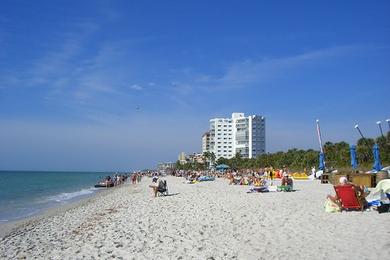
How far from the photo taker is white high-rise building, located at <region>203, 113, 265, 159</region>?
158875 mm

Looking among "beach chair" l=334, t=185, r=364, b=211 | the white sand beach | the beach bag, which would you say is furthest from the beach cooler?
"beach chair" l=334, t=185, r=364, b=211

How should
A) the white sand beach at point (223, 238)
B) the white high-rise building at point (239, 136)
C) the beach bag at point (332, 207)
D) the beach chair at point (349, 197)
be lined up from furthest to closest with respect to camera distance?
the white high-rise building at point (239, 136), the beach bag at point (332, 207), the beach chair at point (349, 197), the white sand beach at point (223, 238)

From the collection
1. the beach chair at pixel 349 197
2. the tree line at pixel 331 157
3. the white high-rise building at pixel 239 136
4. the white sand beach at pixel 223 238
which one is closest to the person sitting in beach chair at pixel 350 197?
the beach chair at pixel 349 197

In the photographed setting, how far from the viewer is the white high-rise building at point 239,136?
521 ft

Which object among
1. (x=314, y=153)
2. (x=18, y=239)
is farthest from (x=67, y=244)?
(x=314, y=153)

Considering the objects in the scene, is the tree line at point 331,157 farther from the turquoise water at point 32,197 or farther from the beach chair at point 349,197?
the beach chair at point 349,197

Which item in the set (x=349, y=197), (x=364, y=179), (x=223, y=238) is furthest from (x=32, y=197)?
(x=223, y=238)

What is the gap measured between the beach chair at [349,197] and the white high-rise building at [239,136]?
147m

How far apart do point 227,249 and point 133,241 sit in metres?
2.28

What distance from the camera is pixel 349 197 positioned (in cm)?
1176

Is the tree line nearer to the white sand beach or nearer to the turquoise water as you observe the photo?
the turquoise water

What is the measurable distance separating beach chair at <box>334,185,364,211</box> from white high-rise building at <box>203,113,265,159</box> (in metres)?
147

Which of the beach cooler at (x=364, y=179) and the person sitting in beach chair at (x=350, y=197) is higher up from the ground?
the beach cooler at (x=364, y=179)

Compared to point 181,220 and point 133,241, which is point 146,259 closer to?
point 133,241
